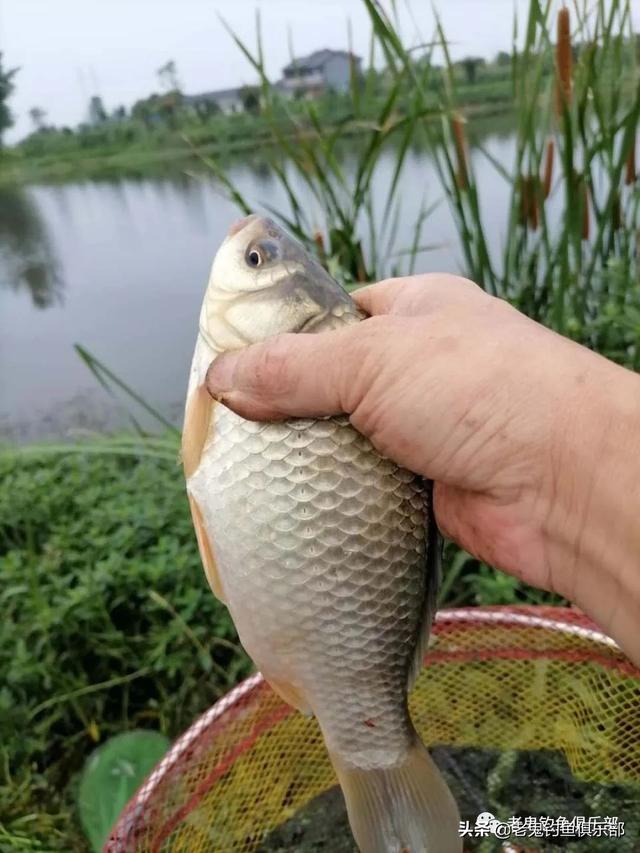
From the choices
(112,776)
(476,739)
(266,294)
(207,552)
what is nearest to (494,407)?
(266,294)

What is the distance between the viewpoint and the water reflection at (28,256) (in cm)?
947

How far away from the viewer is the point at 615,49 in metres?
2.86

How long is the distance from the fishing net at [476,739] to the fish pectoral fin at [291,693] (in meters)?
0.51

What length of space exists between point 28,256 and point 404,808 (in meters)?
11.1

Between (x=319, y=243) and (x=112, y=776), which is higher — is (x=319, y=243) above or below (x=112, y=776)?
above

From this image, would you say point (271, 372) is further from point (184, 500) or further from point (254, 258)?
point (184, 500)

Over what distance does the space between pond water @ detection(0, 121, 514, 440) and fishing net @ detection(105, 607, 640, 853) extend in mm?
1832

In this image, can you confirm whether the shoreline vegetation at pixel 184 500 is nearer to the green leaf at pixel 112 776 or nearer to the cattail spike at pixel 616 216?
the cattail spike at pixel 616 216

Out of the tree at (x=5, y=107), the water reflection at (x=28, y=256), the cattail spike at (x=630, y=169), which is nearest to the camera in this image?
the cattail spike at (x=630, y=169)

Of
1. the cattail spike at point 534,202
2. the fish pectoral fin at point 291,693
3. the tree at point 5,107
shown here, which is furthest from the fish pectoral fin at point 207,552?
the tree at point 5,107

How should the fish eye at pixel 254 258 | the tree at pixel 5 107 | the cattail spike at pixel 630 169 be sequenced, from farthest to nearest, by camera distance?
the tree at pixel 5 107 < the cattail spike at pixel 630 169 < the fish eye at pixel 254 258

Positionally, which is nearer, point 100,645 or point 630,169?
point 100,645

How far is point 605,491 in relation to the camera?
4.18 feet

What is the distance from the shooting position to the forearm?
Answer: 1252 mm
